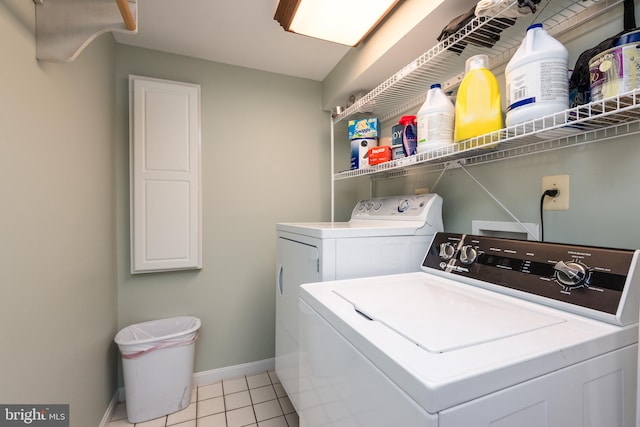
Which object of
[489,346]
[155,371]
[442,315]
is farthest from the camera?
[155,371]

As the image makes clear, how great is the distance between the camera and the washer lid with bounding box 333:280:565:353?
64 cm

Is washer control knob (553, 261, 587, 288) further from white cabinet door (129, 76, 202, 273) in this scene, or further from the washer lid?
white cabinet door (129, 76, 202, 273)

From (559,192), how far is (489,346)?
83 centimetres

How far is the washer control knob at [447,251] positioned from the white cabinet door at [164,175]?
5.51 ft

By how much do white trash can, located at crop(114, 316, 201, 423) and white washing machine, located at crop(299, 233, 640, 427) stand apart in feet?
3.84

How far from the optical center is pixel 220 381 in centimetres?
220

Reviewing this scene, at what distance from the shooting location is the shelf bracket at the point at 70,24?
3.51 ft

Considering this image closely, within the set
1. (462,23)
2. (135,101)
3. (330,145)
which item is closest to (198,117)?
(135,101)

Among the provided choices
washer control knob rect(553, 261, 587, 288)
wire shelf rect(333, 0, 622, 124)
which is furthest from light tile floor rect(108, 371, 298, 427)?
wire shelf rect(333, 0, 622, 124)

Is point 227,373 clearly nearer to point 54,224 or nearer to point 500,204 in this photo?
point 54,224

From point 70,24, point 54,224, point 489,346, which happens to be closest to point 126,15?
point 70,24

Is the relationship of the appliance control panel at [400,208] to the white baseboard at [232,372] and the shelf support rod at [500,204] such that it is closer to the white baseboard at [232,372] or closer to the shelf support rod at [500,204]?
the shelf support rod at [500,204]

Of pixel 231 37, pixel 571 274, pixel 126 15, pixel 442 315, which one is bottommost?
pixel 442 315

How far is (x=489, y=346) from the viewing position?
60cm
